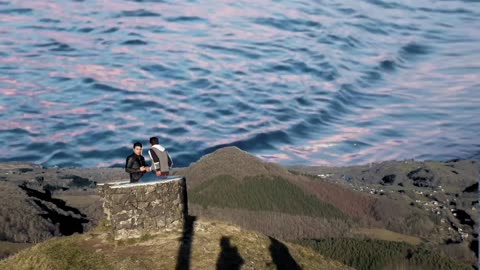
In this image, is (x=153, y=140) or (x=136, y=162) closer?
(x=153, y=140)

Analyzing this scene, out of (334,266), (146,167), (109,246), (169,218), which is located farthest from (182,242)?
(334,266)

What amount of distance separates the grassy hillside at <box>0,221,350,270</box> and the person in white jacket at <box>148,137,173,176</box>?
21.2ft

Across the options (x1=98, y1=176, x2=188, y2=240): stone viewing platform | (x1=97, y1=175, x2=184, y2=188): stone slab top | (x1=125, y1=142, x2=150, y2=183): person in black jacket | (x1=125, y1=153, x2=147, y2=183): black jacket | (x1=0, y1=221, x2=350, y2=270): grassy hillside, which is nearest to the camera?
(x1=125, y1=142, x2=150, y2=183): person in black jacket

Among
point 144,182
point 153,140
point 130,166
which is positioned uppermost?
point 153,140

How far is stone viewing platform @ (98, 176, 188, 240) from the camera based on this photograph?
49250 mm

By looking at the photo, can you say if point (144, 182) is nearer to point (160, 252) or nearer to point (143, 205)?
point (143, 205)

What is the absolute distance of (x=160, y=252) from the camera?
50.6 m

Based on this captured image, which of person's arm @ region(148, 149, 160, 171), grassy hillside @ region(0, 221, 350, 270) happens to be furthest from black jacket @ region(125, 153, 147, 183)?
grassy hillside @ region(0, 221, 350, 270)

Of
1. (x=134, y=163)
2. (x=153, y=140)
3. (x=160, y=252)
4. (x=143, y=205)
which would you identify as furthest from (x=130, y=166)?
(x=160, y=252)

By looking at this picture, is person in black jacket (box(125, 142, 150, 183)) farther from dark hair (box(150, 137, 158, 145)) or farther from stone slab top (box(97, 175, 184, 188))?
stone slab top (box(97, 175, 184, 188))

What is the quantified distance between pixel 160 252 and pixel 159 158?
797 centimetres

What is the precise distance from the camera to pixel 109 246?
5197 centimetres

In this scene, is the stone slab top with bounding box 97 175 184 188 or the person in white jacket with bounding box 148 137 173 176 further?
the stone slab top with bounding box 97 175 184 188

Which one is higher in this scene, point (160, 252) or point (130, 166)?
point (130, 166)
